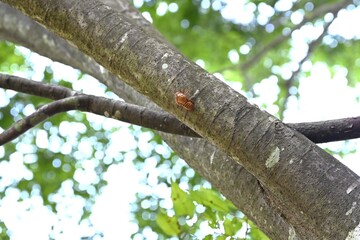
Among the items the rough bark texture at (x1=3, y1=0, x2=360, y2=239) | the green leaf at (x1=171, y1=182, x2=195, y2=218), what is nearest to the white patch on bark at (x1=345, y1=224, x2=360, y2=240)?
the rough bark texture at (x1=3, y1=0, x2=360, y2=239)

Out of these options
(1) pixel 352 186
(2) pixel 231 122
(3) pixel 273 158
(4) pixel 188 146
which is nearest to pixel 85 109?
(4) pixel 188 146

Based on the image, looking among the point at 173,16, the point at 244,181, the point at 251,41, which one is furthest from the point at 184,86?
the point at 251,41

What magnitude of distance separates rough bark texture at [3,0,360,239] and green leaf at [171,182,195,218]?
66cm

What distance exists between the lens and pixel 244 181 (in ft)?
6.42

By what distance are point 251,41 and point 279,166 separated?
4853 millimetres

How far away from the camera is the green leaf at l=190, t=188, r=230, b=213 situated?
99.1 inches

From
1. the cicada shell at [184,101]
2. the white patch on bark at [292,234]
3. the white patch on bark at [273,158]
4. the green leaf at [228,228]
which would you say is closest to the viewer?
the white patch on bark at [273,158]

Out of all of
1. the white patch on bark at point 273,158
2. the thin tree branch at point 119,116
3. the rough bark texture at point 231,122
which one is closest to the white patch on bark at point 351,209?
the rough bark texture at point 231,122

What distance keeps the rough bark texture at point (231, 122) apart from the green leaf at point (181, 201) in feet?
2.18

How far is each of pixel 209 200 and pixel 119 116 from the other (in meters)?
0.57

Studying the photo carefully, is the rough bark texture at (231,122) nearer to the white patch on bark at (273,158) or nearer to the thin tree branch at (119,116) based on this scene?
the white patch on bark at (273,158)

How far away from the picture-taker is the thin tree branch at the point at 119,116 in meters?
1.75

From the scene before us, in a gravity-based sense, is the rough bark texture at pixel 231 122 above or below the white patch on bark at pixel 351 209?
below

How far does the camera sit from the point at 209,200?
8.26 feet
